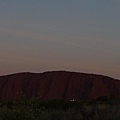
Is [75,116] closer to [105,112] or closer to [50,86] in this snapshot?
[105,112]

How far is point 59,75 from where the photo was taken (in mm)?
95125

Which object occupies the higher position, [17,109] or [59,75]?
[59,75]

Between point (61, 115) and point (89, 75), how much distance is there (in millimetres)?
71219

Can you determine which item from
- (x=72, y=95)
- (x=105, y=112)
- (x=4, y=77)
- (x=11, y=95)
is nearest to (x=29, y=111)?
(x=105, y=112)

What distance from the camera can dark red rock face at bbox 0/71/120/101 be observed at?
282 feet

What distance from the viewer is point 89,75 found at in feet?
307

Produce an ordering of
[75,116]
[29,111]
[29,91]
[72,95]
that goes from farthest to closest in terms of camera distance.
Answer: [29,91], [72,95], [75,116], [29,111]

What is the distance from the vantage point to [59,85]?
3595 inches

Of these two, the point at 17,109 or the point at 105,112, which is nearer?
the point at 17,109

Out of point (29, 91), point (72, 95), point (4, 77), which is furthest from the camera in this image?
point (4, 77)

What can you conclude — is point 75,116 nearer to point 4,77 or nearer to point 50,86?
point 50,86

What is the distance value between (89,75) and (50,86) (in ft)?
33.1

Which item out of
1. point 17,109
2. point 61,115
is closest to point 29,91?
point 61,115

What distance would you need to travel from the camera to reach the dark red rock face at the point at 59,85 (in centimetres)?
8594
